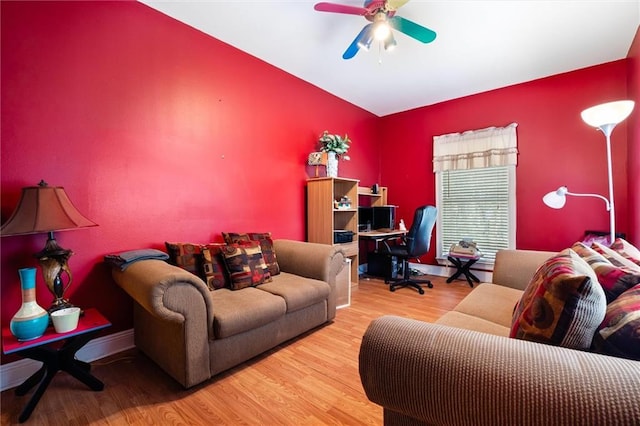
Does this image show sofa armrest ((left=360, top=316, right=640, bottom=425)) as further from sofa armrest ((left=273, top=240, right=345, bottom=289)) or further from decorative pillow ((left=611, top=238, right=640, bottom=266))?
sofa armrest ((left=273, top=240, right=345, bottom=289))

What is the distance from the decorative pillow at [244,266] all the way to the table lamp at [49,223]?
3.11 ft

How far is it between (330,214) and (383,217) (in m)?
1.40

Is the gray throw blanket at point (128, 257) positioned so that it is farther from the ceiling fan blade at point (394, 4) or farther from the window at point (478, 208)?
the window at point (478, 208)

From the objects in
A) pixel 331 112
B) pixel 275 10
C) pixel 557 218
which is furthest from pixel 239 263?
pixel 557 218

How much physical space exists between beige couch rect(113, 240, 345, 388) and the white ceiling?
207 centimetres

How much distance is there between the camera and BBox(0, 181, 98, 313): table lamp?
4.99 feet

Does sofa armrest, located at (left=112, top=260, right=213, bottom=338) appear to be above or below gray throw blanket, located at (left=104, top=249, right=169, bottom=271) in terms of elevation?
below

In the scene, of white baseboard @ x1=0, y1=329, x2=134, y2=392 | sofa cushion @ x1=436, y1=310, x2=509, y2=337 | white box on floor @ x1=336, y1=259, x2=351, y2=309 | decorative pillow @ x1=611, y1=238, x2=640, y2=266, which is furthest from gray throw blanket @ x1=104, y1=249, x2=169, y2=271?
decorative pillow @ x1=611, y1=238, x2=640, y2=266

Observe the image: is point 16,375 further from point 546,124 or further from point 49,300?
point 546,124

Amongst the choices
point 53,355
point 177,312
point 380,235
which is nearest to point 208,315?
point 177,312

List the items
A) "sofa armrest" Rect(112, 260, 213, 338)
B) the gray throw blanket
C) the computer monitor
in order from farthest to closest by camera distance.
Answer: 1. the computer monitor
2. the gray throw blanket
3. "sofa armrest" Rect(112, 260, 213, 338)

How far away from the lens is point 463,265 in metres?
4.01

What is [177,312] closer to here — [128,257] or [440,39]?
[128,257]

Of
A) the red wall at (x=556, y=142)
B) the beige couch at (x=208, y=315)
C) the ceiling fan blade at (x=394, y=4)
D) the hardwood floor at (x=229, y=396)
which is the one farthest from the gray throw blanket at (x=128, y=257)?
the red wall at (x=556, y=142)
